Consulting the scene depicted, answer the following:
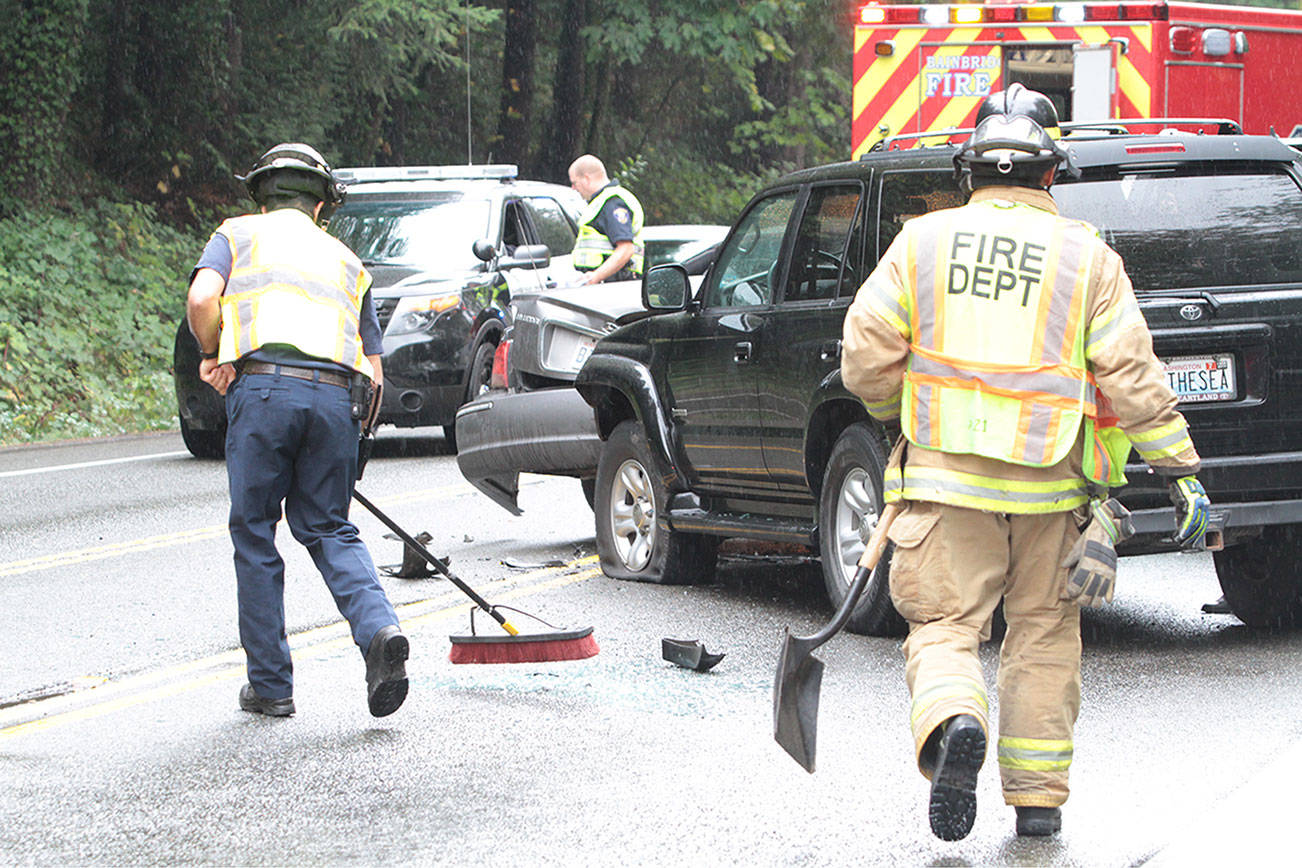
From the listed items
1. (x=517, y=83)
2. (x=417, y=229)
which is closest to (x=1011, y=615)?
(x=417, y=229)

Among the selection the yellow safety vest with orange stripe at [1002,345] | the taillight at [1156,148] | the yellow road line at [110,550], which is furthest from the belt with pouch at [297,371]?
the yellow road line at [110,550]

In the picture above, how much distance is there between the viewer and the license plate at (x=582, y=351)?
10086 millimetres

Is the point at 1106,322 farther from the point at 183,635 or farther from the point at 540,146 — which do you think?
the point at 540,146

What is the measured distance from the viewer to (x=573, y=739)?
5.82 metres

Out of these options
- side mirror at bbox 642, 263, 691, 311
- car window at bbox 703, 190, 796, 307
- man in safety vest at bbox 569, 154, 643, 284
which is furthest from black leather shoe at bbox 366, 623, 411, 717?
man in safety vest at bbox 569, 154, 643, 284

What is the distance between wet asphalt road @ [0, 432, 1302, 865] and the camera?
4.74 metres

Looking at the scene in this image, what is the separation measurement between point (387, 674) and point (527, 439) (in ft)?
12.9

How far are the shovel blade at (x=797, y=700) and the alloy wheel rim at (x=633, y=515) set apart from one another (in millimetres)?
3912

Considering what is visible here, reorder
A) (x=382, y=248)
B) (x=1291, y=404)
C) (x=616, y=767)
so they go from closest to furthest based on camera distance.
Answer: (x=616, y=767)
(x=1291, y=404)
(x=382, y=248)

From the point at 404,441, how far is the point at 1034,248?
11.3 meters

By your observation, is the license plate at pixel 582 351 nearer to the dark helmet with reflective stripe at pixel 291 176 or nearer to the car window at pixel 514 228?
the dark helmet with reflective stripe at pixel 291 176

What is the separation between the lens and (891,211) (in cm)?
743

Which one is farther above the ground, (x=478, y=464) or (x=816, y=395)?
(x=816, y=395)

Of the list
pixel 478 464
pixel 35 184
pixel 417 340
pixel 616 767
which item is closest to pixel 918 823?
pixel 616 767
